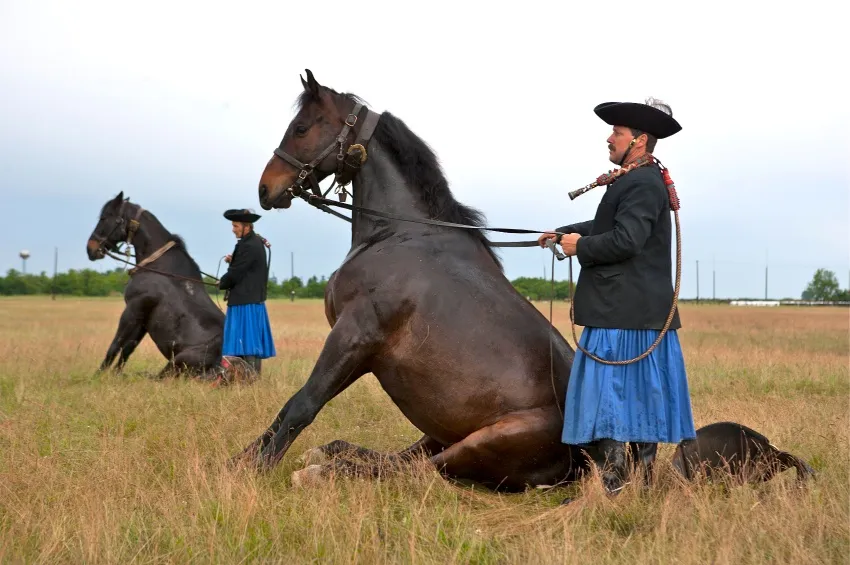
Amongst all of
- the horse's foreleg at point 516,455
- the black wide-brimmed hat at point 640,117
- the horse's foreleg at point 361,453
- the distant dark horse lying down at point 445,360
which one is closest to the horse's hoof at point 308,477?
the distant dark horse lying down at point 445,360

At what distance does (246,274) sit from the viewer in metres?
11.0

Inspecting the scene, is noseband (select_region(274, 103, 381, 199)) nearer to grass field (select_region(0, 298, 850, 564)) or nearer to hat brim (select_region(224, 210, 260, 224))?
grass field (select_region(0, 298, 850, 564))

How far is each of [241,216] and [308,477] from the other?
22.4 feet

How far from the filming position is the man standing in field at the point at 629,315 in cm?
436

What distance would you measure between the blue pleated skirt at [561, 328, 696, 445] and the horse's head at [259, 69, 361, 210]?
7.20ft

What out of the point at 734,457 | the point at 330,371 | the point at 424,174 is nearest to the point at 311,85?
the point at 424,174

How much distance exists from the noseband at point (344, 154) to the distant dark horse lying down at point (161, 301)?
622 cm

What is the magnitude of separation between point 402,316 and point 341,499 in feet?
3.86

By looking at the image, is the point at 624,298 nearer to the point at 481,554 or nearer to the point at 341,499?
the point at 481,554

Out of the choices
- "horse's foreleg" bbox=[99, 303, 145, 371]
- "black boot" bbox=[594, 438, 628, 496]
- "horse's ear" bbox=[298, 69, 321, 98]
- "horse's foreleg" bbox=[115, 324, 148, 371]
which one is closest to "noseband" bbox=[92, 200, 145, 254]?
"horse's foreleg" bbox=[99, 303, 145, 371]

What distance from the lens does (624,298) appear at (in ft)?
14.6

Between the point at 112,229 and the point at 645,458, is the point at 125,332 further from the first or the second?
the point at 645,458

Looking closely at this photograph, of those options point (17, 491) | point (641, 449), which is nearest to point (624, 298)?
point (641, 449)

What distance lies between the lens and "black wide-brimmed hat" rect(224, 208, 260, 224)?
1093cm
